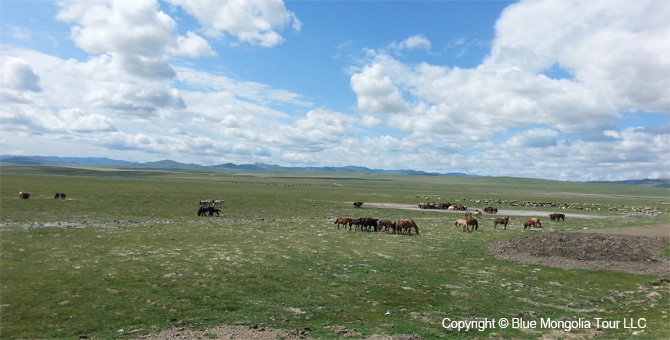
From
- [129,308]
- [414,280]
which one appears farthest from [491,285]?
[129,308]

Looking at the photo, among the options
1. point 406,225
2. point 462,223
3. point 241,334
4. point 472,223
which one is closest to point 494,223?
point 462,223

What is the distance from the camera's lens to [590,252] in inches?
918

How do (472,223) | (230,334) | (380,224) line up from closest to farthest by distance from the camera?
(230,334), (380,224), (472,223)

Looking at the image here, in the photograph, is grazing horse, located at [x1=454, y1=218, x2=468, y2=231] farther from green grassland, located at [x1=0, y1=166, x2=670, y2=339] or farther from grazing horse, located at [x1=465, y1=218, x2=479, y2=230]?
green grassland, located at [x1=0, y1=166, x2=670, y2=339]

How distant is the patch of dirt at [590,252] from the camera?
2108 cm

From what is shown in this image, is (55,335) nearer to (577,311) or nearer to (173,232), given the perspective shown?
(577,311)

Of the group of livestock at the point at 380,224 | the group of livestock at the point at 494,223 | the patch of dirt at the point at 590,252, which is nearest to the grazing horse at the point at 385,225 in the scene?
the group of livestock at the point at 380,224

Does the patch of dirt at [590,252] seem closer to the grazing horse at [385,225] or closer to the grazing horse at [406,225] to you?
the grazing horse at [406,225]

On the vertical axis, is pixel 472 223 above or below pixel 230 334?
above

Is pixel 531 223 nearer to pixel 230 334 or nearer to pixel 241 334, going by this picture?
pixel 241 334

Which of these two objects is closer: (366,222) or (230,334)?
(230,334)

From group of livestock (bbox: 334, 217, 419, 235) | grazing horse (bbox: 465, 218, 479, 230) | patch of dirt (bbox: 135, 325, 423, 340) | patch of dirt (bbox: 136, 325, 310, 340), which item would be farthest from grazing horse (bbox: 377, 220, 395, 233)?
patch of dirt (bbox: 136, 325, 310, 340)

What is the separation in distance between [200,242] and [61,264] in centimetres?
808

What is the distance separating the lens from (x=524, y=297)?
15.3 metres
